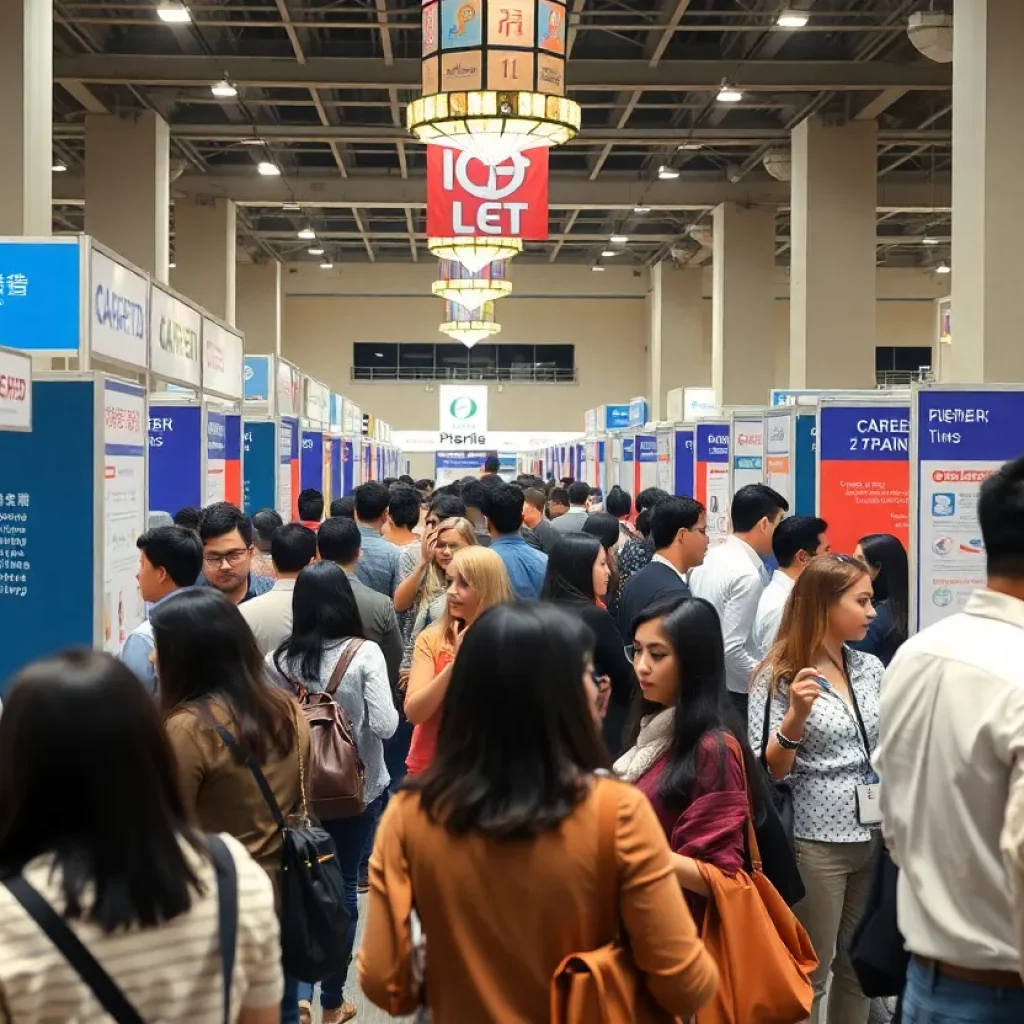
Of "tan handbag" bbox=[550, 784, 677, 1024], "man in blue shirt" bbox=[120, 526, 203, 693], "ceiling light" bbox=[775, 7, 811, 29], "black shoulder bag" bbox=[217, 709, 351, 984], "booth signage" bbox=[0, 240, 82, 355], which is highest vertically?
"ceiling light" bbox=[775, 7, 811, 29]

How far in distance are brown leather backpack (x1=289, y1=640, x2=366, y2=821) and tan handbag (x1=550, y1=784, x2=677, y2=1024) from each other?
68.9 inches

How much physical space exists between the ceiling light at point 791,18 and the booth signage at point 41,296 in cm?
1008

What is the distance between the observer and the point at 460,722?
191 centimetres

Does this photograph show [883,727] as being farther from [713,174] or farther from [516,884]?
[713,174]

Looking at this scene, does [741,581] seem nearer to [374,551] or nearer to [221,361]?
[374,551]

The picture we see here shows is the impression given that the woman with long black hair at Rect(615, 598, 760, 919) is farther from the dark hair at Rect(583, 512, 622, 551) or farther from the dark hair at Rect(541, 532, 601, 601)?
the dark hair at Rect(583, 512, 622, 551)

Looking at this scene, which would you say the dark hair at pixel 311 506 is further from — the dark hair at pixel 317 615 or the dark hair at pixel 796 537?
the dark hair at pixel 317 615

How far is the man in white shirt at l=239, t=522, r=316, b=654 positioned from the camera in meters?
4.44

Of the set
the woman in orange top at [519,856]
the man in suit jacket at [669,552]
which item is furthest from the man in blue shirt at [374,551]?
the woman in orange top at [519,856]

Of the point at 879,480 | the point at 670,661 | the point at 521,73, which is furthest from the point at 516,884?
the point at 521,73

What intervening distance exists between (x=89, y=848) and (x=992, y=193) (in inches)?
323

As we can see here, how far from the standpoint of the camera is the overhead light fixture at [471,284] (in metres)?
17.8

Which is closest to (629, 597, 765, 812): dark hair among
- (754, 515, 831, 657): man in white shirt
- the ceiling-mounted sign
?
(754, 515, 831, 657): man in white shirt

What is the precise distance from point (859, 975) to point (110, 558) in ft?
11.0
